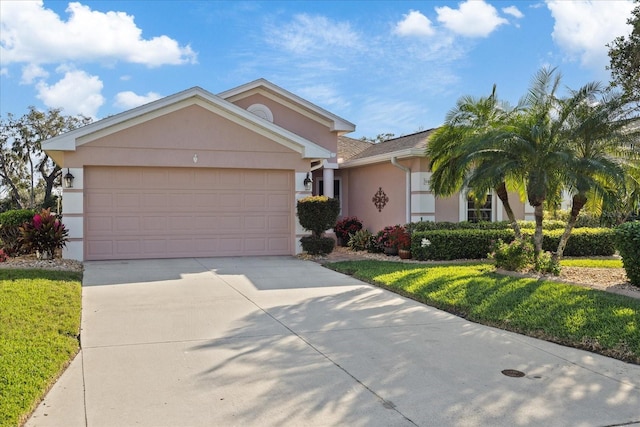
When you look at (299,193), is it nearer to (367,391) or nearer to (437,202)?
(437,202)

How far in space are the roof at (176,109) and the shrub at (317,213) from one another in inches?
54.9

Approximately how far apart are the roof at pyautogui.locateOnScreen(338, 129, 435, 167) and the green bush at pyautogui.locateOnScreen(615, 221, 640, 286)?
622cm

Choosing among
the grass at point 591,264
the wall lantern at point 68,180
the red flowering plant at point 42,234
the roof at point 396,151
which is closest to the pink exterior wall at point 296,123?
the roof at point 396,151

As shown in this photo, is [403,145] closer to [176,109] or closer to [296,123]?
[296,123]

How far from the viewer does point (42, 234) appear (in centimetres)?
1220

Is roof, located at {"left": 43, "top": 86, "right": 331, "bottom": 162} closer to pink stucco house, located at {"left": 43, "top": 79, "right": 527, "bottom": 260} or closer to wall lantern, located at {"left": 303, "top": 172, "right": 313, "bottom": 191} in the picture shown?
Result: pink stucco house, located at {"left": 43, "top": 79, "right": 527, "bottom": 260}

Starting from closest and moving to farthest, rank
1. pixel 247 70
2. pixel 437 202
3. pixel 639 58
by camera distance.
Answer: pixel 639 58
pixel 437 202
pixel 247 70

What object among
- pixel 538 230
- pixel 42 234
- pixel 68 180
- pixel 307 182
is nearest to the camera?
pixel 538 230

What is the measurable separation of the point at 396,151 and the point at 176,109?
599 cm

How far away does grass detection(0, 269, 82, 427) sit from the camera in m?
4.40

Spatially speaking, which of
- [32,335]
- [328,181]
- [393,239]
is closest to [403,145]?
[328,181]

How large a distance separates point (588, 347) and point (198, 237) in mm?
10030

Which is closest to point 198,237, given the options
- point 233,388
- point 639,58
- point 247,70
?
point 247,70

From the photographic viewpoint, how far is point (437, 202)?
15164 millimetres
